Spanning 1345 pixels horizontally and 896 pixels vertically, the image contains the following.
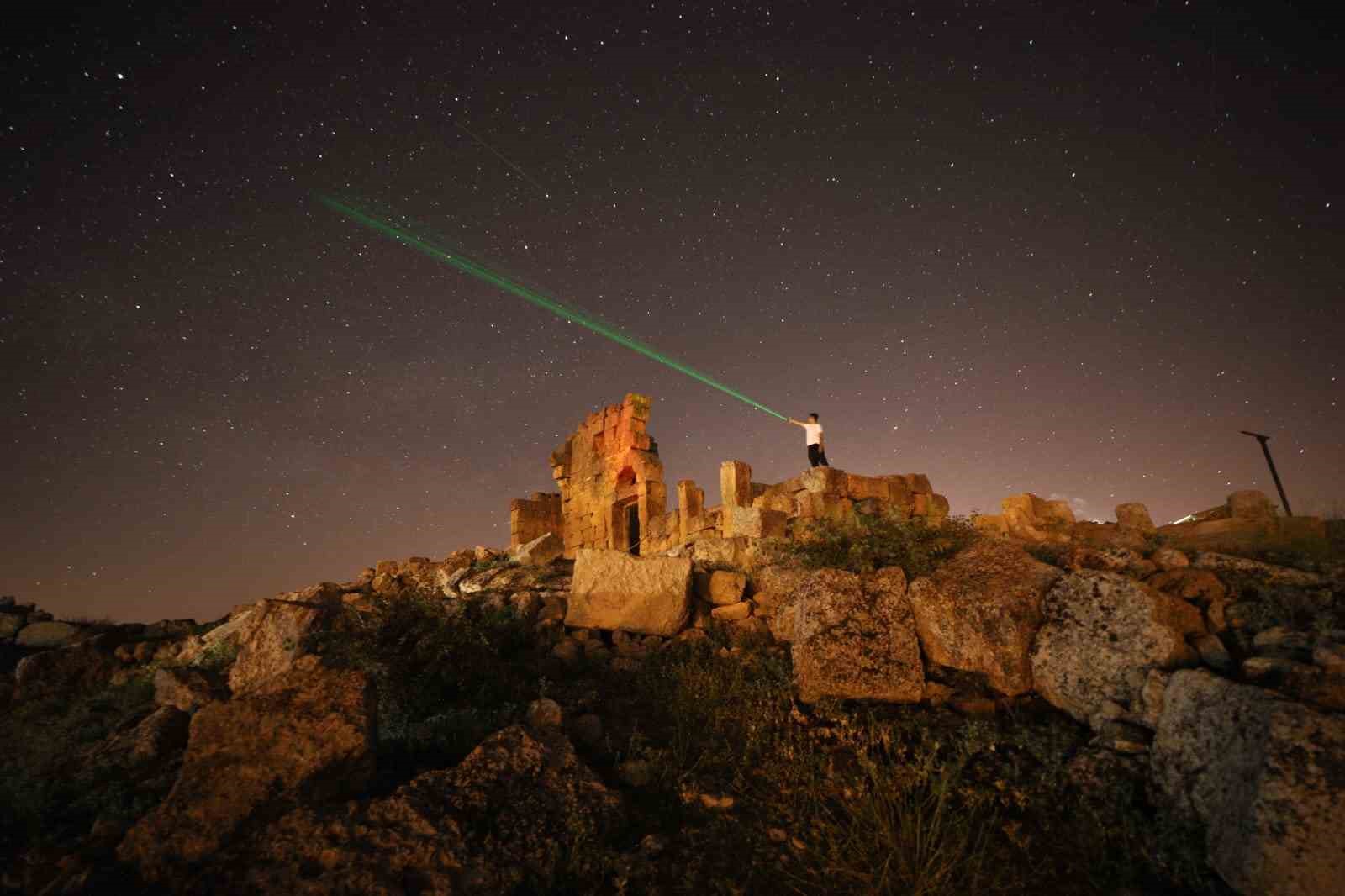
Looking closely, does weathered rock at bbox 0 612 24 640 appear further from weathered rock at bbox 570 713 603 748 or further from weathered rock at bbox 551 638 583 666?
weathered rock at bbox 570 713 603 748

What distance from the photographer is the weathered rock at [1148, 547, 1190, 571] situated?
419 cm

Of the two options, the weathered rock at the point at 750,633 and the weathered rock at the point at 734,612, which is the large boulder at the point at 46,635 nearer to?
the weathered rock at the point at 734,612

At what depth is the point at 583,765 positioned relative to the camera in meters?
3.21

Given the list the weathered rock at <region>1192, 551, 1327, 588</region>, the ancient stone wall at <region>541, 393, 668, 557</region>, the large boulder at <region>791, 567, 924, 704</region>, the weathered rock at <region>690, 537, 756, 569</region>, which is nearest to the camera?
the weathered rock at <region>1192, 551, 1327, 588</region>

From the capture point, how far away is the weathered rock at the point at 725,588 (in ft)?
19.7

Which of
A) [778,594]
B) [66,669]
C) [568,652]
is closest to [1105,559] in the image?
[778,594]

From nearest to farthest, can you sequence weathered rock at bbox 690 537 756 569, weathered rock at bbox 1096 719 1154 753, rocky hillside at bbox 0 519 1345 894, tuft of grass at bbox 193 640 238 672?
rocky hillside at bbox 0 519 1345 894 < weathered rock at bbox 1096 719 1154 753 < tuft of grass at bbox 193 640 238 672 < weathered rock at bbox 690 537 756 569

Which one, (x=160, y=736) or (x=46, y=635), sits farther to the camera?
(x=46, y=635)

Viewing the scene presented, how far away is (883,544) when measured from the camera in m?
5.34

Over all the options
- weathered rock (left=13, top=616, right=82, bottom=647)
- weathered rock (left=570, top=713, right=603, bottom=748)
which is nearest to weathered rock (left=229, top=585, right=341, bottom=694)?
weathered rock (left=570, top=713, right=603, bottom=748)

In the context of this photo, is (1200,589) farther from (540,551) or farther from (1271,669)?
(540,551)

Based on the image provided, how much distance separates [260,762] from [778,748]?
271 cm

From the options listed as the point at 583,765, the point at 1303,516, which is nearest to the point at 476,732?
the point at 583,765

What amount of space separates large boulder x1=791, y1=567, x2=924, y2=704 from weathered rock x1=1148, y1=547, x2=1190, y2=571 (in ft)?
5.87
